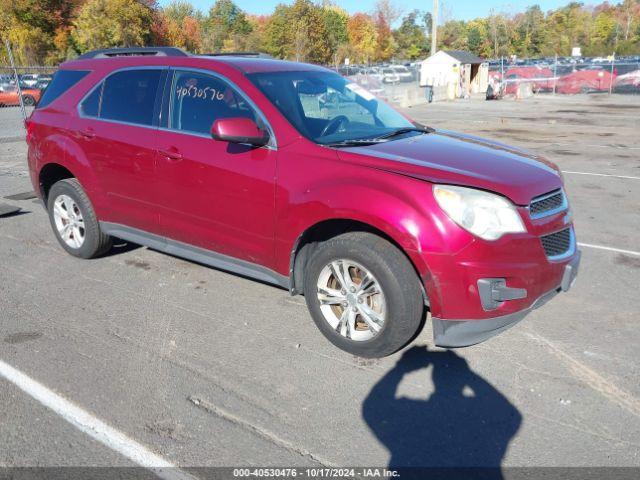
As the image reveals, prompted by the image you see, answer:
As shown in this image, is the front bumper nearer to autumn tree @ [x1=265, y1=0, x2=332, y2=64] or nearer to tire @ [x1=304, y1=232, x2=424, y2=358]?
tire @ [x1=304, y1=232, x2=424, y2=358]

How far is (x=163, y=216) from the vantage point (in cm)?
455

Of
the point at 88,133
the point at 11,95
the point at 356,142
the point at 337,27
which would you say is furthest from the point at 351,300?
the point at 337,27

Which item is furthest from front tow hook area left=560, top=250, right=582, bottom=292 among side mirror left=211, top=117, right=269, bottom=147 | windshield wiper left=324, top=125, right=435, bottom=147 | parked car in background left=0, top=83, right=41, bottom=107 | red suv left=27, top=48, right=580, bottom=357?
parked car in background left=0, top=83, right=41, bottom=107

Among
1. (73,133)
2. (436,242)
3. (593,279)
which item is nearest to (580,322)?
(593,279)

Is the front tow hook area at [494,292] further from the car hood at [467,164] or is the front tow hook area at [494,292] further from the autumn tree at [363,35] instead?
the autumn tree at [363,35]

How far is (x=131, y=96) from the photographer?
186 inches

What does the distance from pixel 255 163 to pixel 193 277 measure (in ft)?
5.30

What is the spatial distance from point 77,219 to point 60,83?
1.31 m

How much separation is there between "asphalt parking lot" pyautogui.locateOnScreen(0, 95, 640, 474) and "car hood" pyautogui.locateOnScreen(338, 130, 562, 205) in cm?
108

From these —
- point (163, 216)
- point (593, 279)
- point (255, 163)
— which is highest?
point (255, 163)

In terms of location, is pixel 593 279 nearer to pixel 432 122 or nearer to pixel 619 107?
pixel 432 122

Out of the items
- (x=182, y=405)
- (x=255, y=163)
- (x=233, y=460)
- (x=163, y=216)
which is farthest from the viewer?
(x=163, y=216)

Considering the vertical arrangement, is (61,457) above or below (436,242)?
below

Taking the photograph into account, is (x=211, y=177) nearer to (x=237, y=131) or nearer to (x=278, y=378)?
(x=237, y=131)
